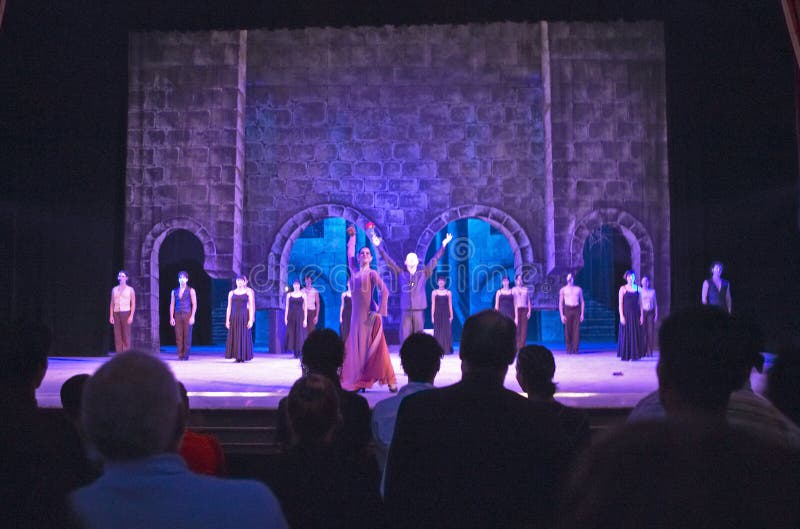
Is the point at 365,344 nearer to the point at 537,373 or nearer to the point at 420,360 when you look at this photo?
the point at 420,360

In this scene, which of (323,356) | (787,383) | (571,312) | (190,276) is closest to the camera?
(787,383)

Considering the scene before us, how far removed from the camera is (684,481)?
27.8 inches

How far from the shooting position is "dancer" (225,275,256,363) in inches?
431

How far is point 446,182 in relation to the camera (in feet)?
44.1

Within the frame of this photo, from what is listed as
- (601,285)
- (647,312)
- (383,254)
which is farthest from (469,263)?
(383,254)

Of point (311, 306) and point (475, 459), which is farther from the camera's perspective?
point (311, 306)

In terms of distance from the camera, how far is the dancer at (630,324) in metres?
10.8

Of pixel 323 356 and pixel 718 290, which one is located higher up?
pixel 718 290

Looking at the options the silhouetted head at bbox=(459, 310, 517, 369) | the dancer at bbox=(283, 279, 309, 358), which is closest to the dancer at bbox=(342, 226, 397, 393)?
the silhouetted head at bbox=(459, 310, 517, 369)

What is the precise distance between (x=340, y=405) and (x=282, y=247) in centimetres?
1089

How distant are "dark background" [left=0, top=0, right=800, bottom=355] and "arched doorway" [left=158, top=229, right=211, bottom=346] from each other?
1954mm

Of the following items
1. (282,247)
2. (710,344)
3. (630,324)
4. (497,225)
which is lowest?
(630,324)

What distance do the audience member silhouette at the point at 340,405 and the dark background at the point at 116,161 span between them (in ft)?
26.5

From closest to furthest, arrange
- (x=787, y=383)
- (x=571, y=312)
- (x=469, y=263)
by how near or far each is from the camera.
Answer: (x=787, y=383) → (x=571, y=312) → (x=469, y=263)
